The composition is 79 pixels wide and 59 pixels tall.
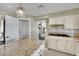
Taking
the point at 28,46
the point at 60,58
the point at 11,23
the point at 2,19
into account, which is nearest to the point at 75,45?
the point at 60,58

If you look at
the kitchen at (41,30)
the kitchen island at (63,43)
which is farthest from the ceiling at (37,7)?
the kitchen island at (63,43)

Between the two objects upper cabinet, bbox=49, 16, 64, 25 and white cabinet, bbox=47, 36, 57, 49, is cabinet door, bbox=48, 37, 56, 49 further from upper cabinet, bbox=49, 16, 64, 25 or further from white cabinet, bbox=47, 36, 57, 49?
upper cabinet, bbox=49, 16, 64, 25

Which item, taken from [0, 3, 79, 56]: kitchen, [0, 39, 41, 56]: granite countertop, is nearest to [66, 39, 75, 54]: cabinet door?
[0, 3, 79, 56]: kitchen

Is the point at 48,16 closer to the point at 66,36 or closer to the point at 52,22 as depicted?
the point at 52,22

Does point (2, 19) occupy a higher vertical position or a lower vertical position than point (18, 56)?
higher

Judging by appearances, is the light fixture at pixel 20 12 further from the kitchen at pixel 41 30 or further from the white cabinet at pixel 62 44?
the white cabinet at pixel 62 44

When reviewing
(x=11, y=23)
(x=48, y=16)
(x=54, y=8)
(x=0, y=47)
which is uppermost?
(x=54, y=8)

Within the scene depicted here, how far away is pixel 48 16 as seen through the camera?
1.50 meters

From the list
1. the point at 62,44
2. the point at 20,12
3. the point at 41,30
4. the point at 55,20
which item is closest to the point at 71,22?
the point at 55,20

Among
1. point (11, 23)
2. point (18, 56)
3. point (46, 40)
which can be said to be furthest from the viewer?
point (46, 40)

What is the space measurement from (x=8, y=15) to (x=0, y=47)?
46cm

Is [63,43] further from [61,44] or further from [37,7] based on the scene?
[37,7]

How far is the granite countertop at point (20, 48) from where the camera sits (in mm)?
1266

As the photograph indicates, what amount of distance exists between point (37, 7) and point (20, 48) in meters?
0.64
